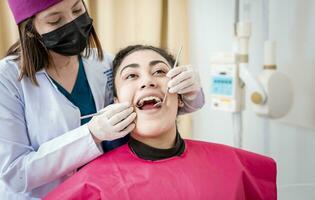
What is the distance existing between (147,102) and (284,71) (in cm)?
88

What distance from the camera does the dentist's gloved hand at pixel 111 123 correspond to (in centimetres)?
105

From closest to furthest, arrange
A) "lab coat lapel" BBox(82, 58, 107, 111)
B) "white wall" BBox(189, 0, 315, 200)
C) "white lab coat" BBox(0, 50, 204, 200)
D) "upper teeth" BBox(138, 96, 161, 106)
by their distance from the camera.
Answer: "white lab coat" BBox(0, 50, 204, 200), "upper teeth" BBox(138, 96, 161, 106), "lab coat lapel" BBox(82, 58, 107, 111), "white wall" BBox(189, 0, 315, 200)

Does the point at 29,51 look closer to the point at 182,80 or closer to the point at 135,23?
the point at 182,80

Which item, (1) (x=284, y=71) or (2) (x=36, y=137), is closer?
(2) (x=36, y=137)

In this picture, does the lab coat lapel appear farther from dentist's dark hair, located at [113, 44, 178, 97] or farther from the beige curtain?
the beige curtain

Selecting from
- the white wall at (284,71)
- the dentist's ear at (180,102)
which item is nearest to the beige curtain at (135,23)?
Result: the white wall at (284,71)

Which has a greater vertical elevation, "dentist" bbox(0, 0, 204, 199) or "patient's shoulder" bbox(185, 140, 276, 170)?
"dentist" bbox(0, 0, 204, 199)

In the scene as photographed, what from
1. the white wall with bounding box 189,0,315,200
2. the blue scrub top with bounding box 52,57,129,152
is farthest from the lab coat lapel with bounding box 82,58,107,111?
the white wall with bounding box 189,0,315,200

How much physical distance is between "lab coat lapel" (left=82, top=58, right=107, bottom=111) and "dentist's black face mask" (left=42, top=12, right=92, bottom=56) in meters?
0.12

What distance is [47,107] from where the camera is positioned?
1118 millimetres

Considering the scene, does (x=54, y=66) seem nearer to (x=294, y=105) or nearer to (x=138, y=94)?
(x=138, y=94)

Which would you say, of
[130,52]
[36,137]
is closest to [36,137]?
[36,137]

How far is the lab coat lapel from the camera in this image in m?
1.24

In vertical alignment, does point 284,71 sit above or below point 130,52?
below
